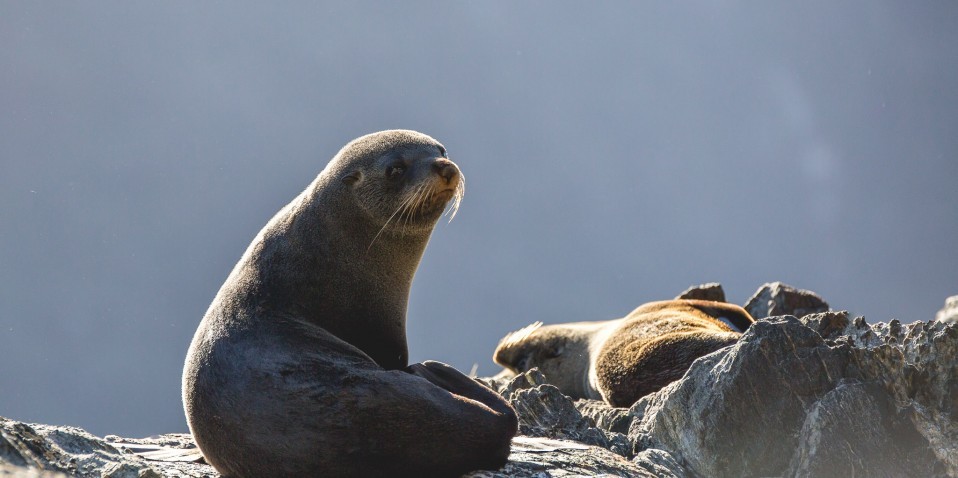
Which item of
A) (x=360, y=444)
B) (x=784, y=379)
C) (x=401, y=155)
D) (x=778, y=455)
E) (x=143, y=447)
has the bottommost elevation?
(x=143, y=447)

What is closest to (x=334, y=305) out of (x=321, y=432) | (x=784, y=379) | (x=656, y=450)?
(x=321, y=432)

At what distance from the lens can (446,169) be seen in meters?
7.74

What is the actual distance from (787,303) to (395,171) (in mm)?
9835

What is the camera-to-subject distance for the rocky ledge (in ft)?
23.0

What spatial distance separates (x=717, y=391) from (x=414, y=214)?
2657 mm

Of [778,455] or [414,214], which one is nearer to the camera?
[778,455]

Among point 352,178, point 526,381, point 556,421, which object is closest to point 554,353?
point 526,381

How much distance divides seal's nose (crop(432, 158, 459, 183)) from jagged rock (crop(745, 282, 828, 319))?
9.35 m

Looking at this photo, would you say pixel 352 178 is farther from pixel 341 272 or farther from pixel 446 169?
pixel 341 272

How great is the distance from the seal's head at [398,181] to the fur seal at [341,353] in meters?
0.01

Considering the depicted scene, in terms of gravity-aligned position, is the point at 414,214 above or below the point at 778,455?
above

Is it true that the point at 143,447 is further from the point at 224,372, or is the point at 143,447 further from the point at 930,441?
the point at 930,441

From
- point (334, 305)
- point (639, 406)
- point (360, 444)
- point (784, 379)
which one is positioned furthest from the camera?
point (639, 406)

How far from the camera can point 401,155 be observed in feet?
26.3
